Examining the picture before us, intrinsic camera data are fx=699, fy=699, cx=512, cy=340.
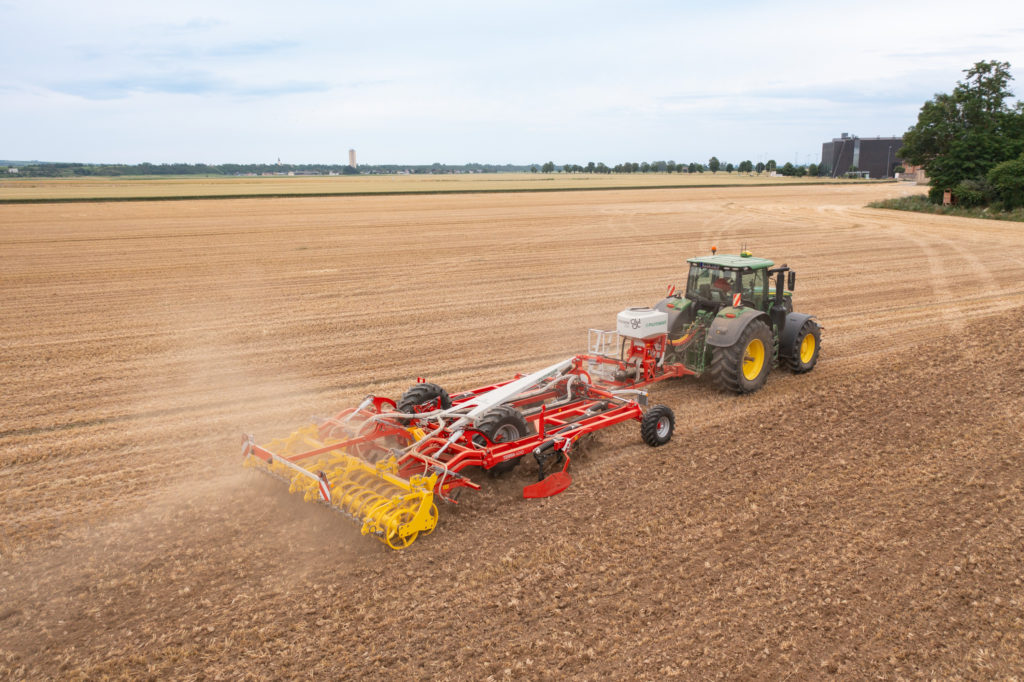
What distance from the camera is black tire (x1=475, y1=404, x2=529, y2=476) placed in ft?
24.9

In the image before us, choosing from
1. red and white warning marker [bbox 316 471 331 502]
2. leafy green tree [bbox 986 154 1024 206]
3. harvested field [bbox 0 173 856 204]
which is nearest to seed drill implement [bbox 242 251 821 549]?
red and white warning marker [bbox 316 471 331 502]

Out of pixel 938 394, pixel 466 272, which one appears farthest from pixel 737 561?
pixel 466 272

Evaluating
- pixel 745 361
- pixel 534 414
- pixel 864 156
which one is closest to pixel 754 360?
pixel 745 361

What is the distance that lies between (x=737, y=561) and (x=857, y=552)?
3.66 feet

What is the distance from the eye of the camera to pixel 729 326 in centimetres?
1002

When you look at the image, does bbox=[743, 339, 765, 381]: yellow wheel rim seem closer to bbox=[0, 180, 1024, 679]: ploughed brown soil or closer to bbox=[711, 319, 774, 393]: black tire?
bbox=[711, 319, 774, 393]: black tire

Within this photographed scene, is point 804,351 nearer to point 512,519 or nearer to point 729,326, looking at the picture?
point 729,326

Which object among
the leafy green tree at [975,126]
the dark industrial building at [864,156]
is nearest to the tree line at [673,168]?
the dark industrial building at [864,156]

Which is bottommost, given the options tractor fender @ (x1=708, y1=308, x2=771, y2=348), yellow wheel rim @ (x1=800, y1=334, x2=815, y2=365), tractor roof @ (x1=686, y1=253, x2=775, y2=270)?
yellow wheel rim @ (x1=800, y1=334, x2=815, y2=365)

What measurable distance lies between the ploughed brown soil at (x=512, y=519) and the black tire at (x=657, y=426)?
0.68 feet

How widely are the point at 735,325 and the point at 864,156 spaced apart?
395 ft

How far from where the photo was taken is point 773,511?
7078mm

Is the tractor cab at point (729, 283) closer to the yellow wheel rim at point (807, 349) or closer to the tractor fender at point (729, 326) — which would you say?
the tractor fender at point (729, 326)

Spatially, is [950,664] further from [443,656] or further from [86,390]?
[86,390]
